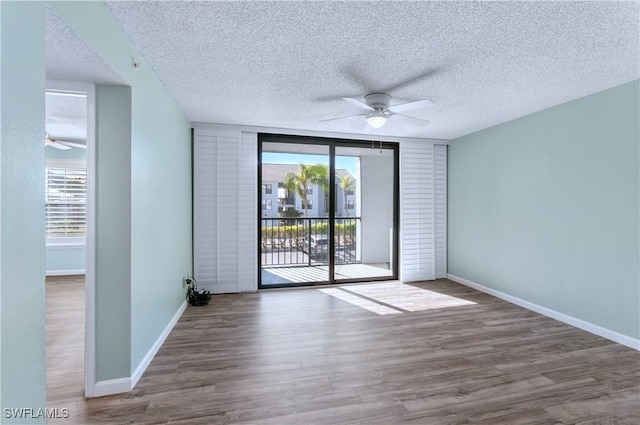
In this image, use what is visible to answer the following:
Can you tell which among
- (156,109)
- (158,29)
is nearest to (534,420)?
(158,29)

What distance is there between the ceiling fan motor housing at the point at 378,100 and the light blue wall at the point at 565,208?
2099 mm

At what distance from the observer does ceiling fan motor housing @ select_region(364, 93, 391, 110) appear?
2.80m

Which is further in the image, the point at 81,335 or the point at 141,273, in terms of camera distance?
the point at 81,335

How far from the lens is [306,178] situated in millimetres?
5191

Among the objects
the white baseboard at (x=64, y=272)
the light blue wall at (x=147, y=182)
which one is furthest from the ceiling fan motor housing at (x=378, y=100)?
the white baseboard at (x=64, y=272)

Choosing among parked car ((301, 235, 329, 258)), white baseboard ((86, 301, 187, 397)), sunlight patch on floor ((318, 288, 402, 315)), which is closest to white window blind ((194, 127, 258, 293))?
sunlight patch on floor ((318, 288, 402, 315))

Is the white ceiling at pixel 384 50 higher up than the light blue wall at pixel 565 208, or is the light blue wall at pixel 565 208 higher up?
the white ceiling at pixel 384 50

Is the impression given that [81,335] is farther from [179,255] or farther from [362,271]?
[362,271]

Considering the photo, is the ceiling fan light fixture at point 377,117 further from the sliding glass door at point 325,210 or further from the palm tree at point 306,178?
the palm tree at point 306,178

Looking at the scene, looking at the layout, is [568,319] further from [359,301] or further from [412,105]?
[412,105]

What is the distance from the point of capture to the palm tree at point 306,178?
510 cm

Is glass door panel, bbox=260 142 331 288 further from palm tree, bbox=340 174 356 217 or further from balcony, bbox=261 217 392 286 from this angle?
palm tree, bbox=340 174 356 217

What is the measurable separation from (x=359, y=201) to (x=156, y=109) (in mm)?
4091

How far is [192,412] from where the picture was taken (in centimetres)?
177
